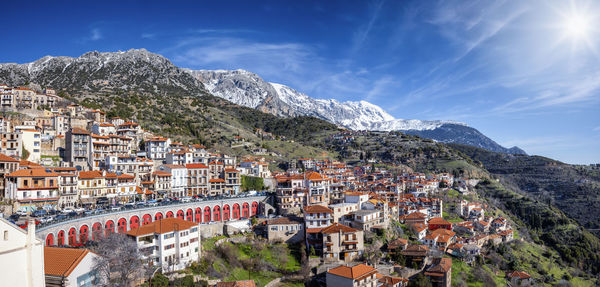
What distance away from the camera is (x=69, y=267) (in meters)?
25.8

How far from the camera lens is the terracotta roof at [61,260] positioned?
25484 millimetres

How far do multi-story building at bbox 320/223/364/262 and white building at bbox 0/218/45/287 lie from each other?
3520 cm

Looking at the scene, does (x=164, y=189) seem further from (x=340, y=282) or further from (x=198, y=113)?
(x=198, y=113)

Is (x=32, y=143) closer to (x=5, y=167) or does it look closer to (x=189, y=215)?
(x=5, y=167)

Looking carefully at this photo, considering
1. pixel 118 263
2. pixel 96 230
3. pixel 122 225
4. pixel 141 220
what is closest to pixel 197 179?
pixel 141 220

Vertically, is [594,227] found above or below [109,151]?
below

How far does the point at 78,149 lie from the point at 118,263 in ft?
116

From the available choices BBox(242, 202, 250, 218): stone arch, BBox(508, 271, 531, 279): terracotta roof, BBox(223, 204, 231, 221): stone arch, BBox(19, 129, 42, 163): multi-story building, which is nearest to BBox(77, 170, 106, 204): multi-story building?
BBox(19, 129, 42, 163): multi-story building

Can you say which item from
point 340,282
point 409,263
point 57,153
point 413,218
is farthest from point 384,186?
point 57,153

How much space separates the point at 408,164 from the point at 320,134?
53.5 metres

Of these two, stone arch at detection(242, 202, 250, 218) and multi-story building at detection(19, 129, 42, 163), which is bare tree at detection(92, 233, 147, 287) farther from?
multi-story building at detection(19, 129, 42, 163)

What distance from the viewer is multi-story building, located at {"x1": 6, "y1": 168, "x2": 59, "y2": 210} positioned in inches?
1718

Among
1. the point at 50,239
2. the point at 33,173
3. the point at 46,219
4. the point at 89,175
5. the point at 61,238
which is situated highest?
the point at 33,173

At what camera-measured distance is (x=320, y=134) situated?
17950 centimetres
